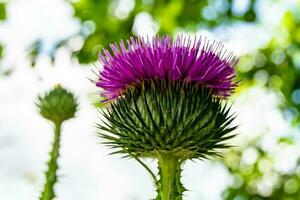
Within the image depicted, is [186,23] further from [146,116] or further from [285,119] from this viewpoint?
[146,116]

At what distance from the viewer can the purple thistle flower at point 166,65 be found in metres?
3.16

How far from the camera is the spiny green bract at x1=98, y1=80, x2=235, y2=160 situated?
2986mm

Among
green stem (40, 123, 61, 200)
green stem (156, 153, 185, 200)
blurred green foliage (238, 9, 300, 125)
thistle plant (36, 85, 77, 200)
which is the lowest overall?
green stem (156, 153, 185, 200)

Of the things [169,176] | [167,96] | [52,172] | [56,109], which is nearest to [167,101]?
[167,96]

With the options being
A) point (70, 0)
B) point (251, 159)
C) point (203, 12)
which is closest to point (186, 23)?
point (203, 12)

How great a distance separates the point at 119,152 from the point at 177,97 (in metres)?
0.37

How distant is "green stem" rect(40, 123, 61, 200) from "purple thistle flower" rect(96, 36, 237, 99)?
0.52 metres

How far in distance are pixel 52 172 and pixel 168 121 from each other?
784 millimetres

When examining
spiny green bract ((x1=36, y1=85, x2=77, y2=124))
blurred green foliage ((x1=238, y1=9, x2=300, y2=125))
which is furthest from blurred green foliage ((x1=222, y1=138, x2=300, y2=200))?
spiny green bract ((x1=36, y1=85, x2=77, y2=124))

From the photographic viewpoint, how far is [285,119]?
8578 millimetres

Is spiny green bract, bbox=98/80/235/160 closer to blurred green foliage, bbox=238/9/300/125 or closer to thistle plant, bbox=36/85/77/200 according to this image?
thistle plant, bbox=36/85/77/200

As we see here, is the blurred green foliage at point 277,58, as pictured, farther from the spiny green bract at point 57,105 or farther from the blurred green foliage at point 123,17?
the spiny green bract at point 57,105

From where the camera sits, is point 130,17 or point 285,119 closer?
point 130,17

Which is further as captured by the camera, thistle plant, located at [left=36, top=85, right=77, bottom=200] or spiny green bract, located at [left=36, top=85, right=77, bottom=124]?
spiny green bract, located at [left=36, top=85, right=77, bottom=124]
